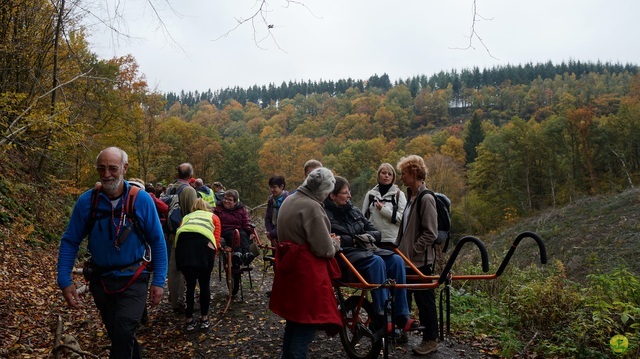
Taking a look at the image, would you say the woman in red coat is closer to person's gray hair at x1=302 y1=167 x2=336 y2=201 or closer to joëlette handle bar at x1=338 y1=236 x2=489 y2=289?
person's gray hair at x1=302 y1=167 x2=336 y2=201

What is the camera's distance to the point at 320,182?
3645 millimetres

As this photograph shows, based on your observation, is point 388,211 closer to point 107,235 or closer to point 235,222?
point 235,222

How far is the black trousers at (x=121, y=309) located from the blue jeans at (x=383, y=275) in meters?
2.04

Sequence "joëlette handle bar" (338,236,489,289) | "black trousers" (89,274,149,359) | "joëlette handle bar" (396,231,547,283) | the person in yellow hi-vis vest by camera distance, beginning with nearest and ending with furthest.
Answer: "black trousers" (89,274,149,359), "joëlette handle bar" (396,231,547,283), "joëlette handle bar" (338,236,489,289), the person in yellow hi-vis vest

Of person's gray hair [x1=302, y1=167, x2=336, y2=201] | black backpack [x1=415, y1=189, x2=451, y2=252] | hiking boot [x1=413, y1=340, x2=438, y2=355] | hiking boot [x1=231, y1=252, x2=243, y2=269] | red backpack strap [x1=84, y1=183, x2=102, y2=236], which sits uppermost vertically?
person's gray hair [x1=302, y1=167, x2=336, y2=201]

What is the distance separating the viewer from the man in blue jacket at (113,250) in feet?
10.7

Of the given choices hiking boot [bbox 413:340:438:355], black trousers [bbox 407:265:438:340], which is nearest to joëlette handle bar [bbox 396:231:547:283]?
black trousers [bbox 407:265:438:340]

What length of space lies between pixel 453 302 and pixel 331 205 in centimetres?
386

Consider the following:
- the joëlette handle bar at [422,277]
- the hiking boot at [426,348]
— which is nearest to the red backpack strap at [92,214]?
the joëlette handle bar at [422,277]

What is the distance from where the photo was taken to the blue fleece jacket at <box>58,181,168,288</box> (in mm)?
3275

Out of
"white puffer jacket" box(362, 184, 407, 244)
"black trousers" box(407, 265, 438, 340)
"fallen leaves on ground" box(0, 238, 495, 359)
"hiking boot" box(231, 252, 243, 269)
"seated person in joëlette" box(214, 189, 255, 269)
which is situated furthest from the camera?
"seated person in joëlette" box(214, 189, 255, 269)

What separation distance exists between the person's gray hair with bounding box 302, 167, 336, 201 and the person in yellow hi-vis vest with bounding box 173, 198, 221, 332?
2517 mm

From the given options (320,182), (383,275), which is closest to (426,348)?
(383,275)

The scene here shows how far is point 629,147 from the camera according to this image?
155 ft
